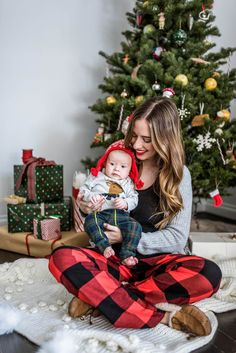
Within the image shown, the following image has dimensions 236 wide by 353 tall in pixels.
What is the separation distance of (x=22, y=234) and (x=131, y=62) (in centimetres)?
120

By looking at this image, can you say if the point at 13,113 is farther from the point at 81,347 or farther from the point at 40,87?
the point at 81,347

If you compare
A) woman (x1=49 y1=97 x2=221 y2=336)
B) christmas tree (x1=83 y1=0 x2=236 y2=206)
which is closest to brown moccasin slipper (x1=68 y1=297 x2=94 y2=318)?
woman (x1=49 y1=97 x2=221 y2=336)

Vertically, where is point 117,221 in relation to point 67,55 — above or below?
→ below

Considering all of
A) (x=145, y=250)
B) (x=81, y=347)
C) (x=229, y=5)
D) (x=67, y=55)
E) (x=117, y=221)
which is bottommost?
(x=81, y=347)

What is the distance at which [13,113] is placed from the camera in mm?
2791

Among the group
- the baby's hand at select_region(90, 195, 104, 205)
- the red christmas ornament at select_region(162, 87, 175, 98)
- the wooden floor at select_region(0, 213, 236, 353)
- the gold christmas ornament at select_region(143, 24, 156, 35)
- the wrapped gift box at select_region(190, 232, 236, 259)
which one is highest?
the gold christmas ornament at select_region(143, 24, 156, 35)

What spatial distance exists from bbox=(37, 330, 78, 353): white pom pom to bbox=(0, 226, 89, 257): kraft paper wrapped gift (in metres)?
0.95

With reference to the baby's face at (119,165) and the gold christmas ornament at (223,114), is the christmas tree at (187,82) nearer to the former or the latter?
the gold christmas ornament at (223,114)

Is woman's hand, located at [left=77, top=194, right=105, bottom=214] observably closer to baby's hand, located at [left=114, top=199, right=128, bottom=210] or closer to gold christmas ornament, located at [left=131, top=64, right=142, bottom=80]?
baby's hand, located at [left=114, top=199, right=128, bottom=210]

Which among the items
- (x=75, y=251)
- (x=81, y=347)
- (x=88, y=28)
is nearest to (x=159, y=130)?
(x=75, y=251)

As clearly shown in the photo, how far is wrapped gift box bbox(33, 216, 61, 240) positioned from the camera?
2215mm

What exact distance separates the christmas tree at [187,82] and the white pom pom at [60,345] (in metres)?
1.25

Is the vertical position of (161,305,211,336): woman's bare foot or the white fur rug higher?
(161,305,211,336): woman's bare foot

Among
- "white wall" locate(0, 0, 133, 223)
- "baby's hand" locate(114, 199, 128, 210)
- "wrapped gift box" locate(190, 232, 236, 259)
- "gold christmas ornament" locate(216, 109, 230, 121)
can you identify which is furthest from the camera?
"white wall" locate(0, 0, 133, 223)
